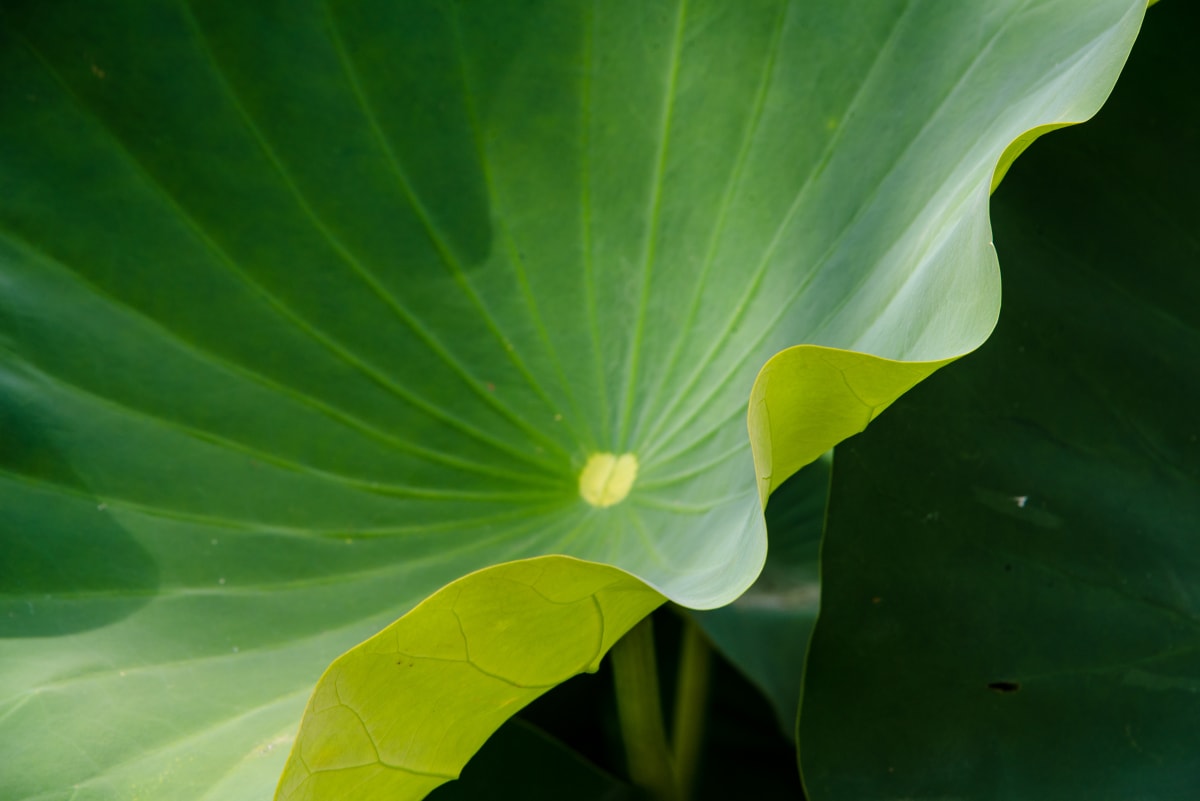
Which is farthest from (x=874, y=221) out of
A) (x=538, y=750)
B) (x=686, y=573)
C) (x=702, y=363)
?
(x=538, y=750)

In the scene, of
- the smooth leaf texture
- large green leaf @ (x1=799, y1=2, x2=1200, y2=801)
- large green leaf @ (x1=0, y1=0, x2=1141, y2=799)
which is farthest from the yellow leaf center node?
the smooth leaf texture

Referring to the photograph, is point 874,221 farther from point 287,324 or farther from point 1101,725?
point 287,324

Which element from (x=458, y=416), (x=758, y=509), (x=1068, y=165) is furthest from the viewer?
(x=458, y=416)

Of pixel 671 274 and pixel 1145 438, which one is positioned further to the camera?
pixel 671 274

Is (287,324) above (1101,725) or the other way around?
above

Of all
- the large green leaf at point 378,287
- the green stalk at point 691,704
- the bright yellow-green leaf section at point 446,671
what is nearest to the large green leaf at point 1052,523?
the large green leaf at point 378,287

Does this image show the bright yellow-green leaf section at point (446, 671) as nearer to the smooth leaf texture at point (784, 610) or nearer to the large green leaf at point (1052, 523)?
the large green leaf at point (1052, 523)
